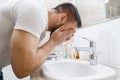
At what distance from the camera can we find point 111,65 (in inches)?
50.8

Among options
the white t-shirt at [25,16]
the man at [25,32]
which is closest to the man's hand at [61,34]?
the man at [25,32]

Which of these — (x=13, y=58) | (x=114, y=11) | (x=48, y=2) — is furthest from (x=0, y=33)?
(x=48, y=2)

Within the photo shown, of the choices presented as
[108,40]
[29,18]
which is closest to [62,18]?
[29,18]

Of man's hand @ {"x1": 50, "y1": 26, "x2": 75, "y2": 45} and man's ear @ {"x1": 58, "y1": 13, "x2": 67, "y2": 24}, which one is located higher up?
man's ear @ {"x1": 58, "y1": 13, "x2": 67, "y2": 24}

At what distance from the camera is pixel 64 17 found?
0.96 meters

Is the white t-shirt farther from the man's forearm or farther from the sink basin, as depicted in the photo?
the sink basin

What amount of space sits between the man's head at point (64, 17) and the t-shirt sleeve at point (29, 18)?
149mm

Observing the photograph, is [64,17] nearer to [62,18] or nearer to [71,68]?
[62,18]

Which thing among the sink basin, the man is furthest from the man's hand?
the sink basin

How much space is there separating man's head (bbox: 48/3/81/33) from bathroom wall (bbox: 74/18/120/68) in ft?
1.22

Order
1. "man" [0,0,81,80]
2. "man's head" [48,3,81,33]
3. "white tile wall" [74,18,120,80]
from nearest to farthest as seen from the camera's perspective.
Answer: "man" [0,0,81,80] < "man's head" [48,3,81,33] < "white tile wall" [74,18,120,80]

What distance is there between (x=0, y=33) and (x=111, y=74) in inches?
23.1

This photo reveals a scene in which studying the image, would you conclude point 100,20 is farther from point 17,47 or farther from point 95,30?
point 17,47

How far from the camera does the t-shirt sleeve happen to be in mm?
761
